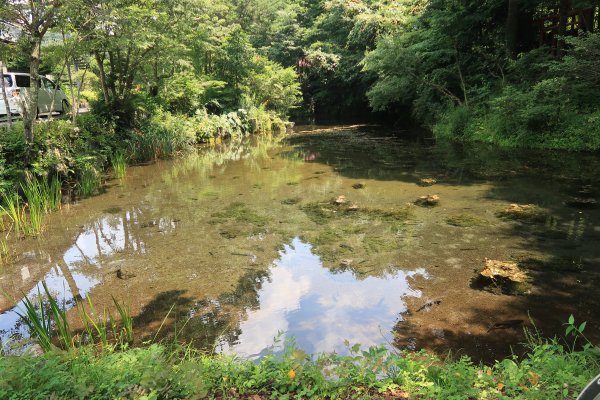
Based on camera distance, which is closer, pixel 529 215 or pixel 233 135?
pixel 529 215

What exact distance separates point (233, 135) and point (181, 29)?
24.6 ft

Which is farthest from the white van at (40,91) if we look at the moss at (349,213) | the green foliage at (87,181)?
the moss at (349,213)

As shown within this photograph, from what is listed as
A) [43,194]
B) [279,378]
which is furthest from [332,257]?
[43,194]

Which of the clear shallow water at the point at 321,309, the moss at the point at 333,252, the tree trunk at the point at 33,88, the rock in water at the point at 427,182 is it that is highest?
the tree trunk at the point at 33,88

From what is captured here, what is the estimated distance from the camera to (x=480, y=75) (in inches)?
621

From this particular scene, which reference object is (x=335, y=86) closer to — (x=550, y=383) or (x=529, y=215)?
(x=529, y=215)

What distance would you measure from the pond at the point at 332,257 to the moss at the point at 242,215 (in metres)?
0.06

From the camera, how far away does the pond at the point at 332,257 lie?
3906 mm

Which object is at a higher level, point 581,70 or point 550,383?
point 581,70

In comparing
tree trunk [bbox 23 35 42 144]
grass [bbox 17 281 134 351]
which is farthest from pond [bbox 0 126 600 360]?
tree trunk [bbox 23 35 42 144]

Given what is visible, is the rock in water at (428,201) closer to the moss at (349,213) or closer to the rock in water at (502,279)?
the moss at (349,213)

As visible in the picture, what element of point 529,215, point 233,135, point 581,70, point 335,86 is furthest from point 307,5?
point 529,215

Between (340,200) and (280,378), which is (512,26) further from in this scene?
(280,378)

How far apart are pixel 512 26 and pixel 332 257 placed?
1284cm
